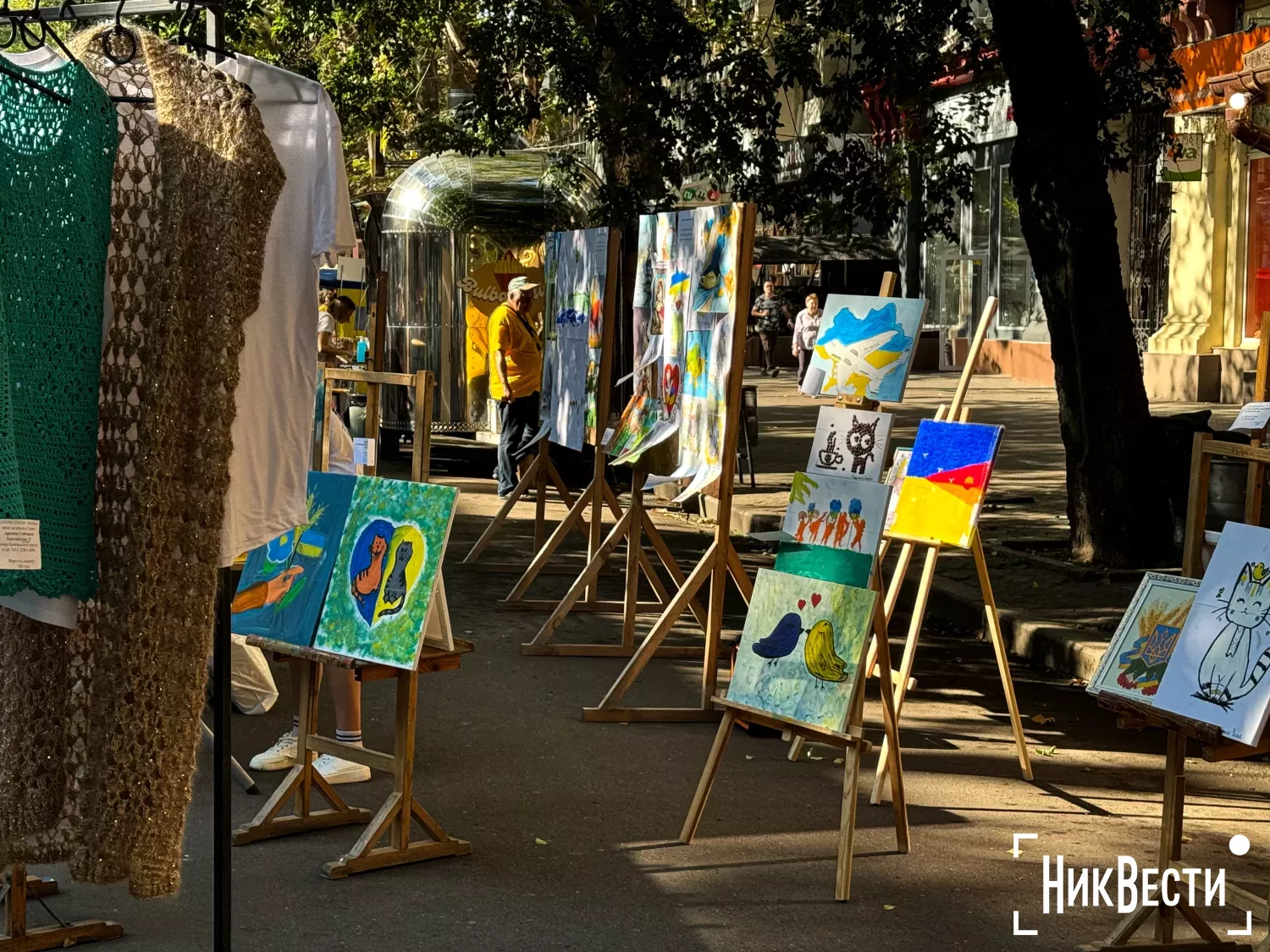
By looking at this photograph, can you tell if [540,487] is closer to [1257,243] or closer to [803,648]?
[803,648]

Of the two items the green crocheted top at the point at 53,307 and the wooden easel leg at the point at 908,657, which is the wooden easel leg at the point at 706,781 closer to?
the wooden easel leg at the point at 908,657

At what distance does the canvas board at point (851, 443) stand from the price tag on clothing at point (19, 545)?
13.6 ft

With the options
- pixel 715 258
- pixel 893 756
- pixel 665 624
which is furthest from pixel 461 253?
pixel 893 756

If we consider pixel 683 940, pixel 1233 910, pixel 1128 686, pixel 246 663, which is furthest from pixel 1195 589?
pixel 246 663

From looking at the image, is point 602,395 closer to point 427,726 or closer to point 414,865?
point 427,726

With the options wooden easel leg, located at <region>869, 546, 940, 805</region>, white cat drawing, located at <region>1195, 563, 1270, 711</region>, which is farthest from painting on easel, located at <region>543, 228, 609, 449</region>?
white cat drawing, located at <region>1195, 563, 1270, 711</region>

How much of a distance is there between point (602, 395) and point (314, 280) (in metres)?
6.30

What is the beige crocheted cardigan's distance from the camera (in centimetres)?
361

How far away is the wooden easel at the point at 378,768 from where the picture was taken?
5.66 metres

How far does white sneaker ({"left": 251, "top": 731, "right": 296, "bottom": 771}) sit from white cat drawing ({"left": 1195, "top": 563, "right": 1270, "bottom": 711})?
3.74 metres

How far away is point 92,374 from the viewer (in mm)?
3598

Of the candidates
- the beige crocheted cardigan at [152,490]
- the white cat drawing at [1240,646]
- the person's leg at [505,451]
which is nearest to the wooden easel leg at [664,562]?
the white cat drawing at [1240,646]

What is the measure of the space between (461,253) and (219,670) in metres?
14.1

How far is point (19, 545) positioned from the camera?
3.35 m
